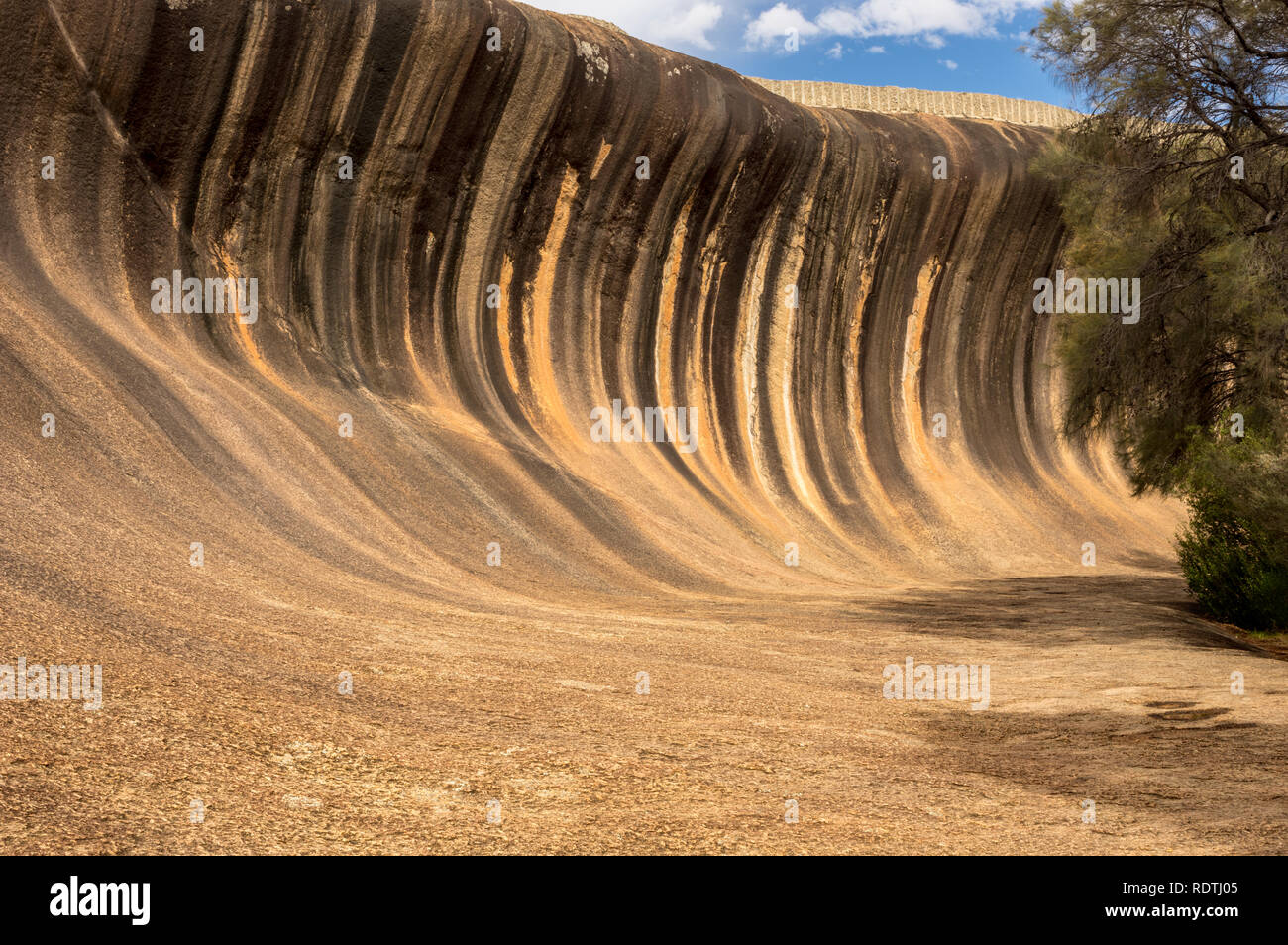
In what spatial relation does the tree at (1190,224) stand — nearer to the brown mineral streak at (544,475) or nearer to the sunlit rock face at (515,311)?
the brown mineral streak at (544,475)

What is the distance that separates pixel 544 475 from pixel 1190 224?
1017 cm

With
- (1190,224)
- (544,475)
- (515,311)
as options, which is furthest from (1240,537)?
(515,311)

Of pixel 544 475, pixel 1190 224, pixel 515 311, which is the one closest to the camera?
pixel 1190 224

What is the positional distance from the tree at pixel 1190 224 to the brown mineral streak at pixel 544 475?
9.14ft

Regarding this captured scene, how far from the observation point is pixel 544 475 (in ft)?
63.5

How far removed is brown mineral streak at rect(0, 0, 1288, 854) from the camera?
6180mm

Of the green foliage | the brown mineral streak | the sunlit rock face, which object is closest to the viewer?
the brown mineral streak

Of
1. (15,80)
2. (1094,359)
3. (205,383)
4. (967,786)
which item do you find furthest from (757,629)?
(15,80)

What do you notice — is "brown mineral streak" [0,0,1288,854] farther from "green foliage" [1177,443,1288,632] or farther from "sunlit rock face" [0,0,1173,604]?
"green foliage" [1177,443,1288,632]

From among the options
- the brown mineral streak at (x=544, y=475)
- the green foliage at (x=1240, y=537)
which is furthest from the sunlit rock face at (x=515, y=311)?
the green foliage at (x=1240, y=537)

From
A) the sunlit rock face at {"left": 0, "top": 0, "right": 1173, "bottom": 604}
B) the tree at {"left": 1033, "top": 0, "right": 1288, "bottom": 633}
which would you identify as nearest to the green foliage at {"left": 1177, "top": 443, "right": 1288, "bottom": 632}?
the tree at {"left": 1033, "top": 0, "right": 1288, "bottom": 633}

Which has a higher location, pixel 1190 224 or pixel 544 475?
pixel 1190 224

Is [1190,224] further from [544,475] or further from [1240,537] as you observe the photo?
[544,475]

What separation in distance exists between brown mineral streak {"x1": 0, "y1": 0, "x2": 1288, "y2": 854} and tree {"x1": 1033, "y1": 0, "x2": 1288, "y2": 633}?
2.79m
